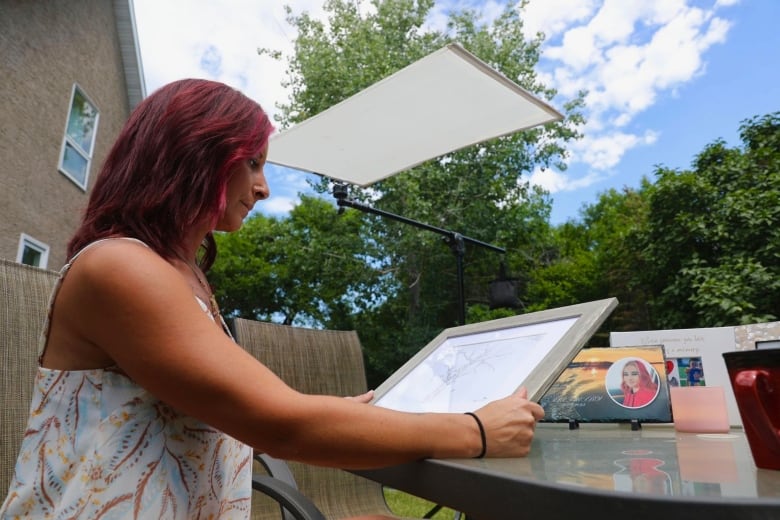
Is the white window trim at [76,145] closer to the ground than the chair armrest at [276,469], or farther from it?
farther from it

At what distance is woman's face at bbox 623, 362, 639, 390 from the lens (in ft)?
4.61

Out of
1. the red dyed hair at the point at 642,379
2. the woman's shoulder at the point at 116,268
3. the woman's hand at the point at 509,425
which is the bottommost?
the woman's hand at the point at 509,425

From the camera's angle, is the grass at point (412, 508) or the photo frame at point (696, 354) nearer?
the photo frame at point (696, 354)

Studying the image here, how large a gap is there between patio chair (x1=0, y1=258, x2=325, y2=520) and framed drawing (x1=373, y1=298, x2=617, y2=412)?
311mm

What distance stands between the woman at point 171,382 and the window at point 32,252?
322 inches

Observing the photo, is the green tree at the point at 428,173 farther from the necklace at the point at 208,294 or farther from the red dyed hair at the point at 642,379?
the necklace at the point at 208,294

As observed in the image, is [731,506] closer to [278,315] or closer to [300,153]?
[300,153]

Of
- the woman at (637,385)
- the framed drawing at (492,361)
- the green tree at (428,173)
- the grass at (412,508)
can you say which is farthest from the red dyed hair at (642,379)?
the green tree at (428,173)

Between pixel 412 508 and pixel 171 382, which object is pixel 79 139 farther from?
pixel 171 382

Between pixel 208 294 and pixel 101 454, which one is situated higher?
pixel 208 294

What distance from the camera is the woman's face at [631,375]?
141cm

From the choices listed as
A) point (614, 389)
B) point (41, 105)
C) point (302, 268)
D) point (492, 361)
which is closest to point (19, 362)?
point (492, 361)

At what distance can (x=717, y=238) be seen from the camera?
10289 mm

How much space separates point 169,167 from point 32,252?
29.4 ft
